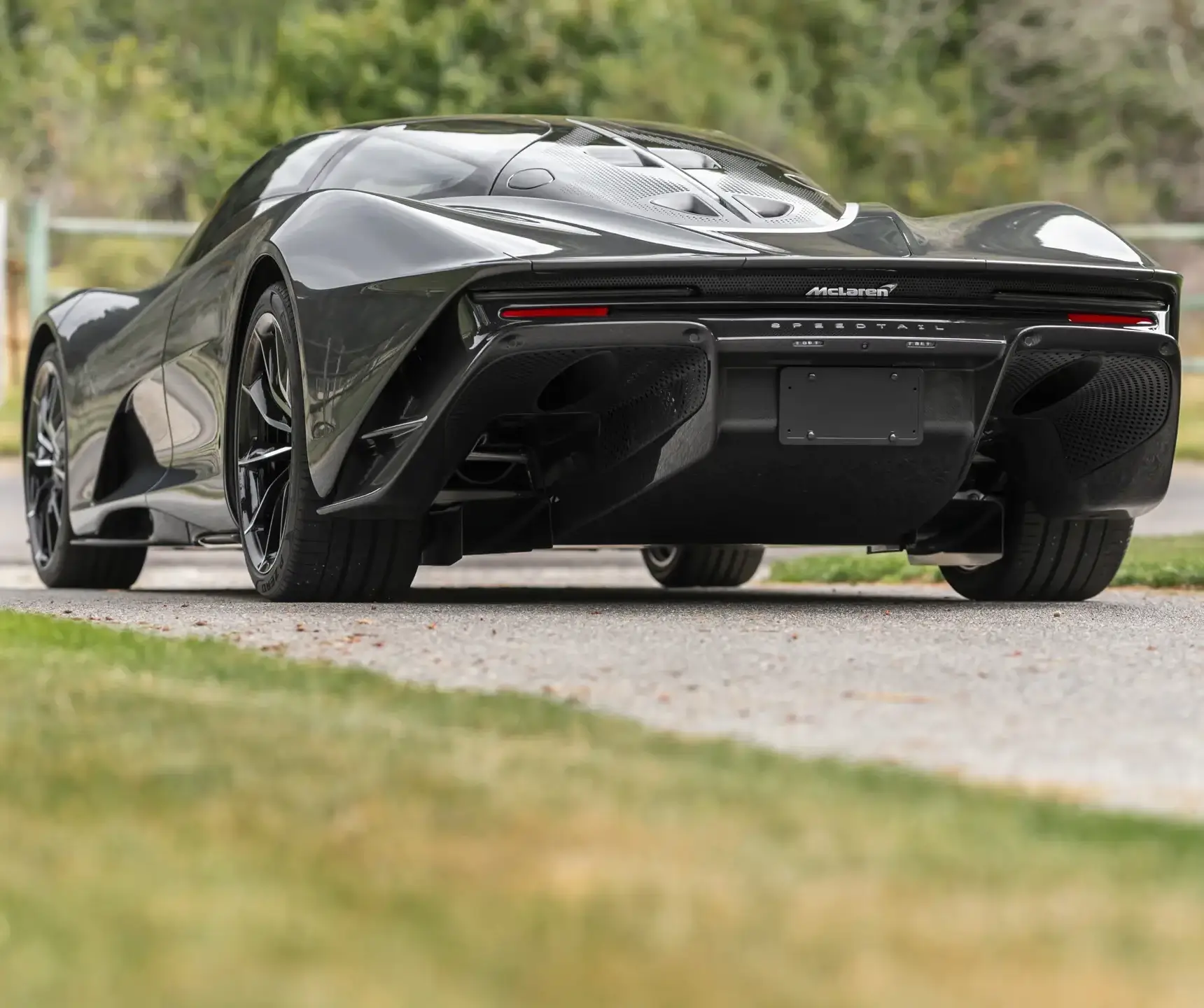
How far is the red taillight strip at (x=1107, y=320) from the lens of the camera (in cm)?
568

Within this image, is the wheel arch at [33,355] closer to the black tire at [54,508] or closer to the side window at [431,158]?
the black tire at [54,508]

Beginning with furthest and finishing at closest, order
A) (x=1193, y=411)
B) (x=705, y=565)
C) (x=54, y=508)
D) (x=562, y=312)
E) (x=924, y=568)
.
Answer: (x=1193, y=411) < (x=924, y=568) < (x=705, y=565) < (x=54, y=508) < (x=562, y=312)

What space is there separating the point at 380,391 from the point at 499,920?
3298 millimetres

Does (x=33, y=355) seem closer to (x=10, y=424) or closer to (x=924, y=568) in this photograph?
(x=924, y=568)

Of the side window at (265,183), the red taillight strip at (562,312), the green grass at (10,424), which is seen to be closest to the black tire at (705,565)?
the side window at (265,183)

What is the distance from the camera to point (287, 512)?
19.4 ft

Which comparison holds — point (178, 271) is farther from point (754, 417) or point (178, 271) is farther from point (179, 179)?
point (179, 179)

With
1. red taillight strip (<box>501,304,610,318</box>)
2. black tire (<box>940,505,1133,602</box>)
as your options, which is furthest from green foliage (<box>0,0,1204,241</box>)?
red taillight strip (<box>501,304,610,318</box>)

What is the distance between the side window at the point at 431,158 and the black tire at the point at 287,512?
1.56 ft

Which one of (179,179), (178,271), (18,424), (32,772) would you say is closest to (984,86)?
(179,179)

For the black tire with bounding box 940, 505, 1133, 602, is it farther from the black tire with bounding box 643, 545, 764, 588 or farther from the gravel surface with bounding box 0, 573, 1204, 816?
the black tire with bounding box 643, 545, 764, 588

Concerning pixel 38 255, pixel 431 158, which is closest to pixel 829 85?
pixel 38 255

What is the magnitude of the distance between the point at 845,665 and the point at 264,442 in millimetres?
2334

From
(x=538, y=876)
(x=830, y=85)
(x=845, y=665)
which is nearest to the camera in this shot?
(x=538, y=876)
